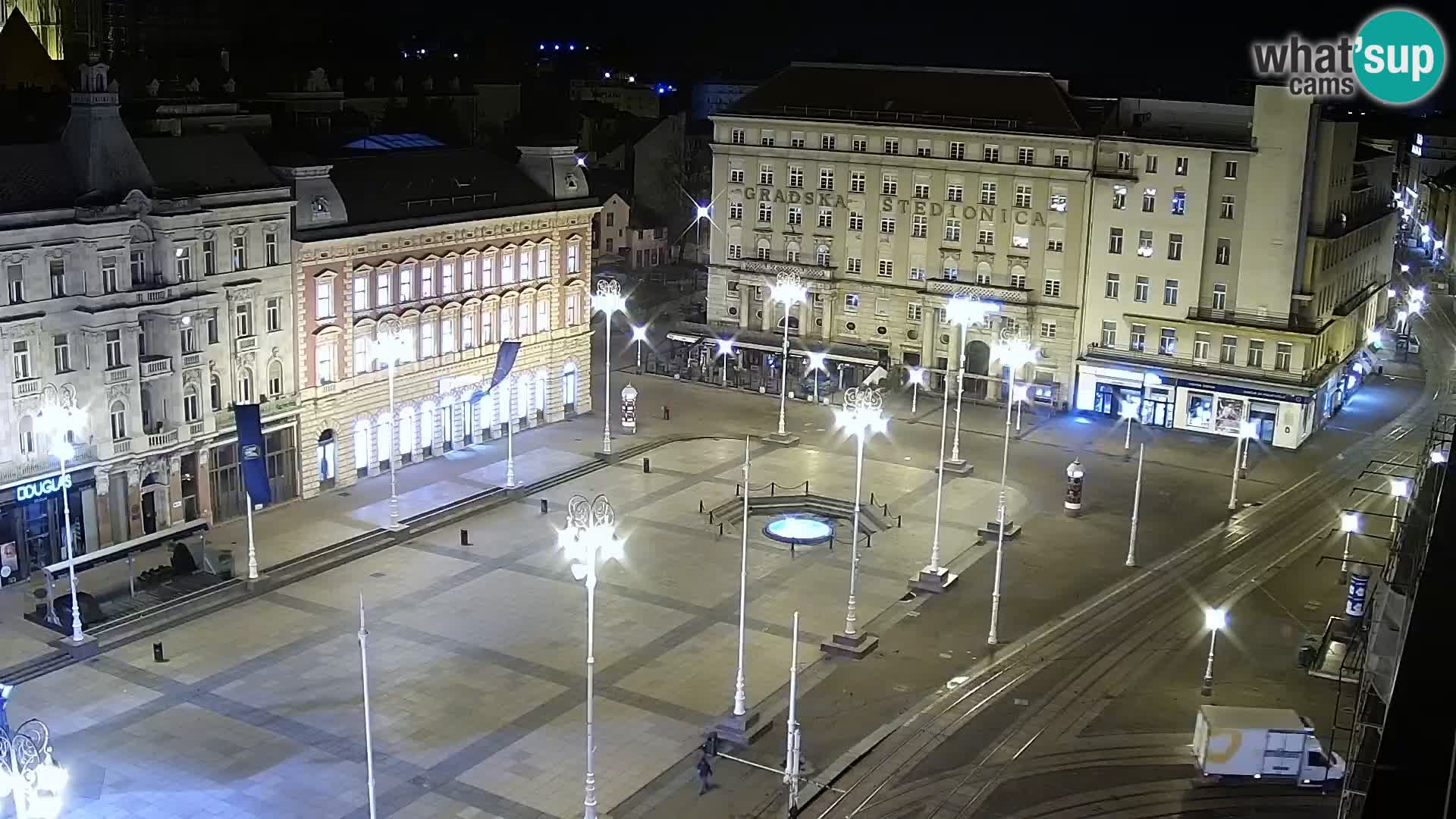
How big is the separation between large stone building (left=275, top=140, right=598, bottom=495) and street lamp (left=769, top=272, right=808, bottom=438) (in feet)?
39.0

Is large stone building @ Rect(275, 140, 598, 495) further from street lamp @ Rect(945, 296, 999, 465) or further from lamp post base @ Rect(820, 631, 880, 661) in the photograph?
lamp post base @ Rect(820, 631, 880, 661)

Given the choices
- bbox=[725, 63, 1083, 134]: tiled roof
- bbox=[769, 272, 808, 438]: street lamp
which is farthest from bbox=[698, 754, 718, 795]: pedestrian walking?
bbox=[725, 63, 1083, 134]: tiled roof

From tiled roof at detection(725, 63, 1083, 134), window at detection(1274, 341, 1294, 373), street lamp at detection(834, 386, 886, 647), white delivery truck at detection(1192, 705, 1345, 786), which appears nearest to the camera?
white delivery truck at detection(1192, 705, 1345, 786)

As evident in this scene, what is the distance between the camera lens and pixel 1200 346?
286 feet

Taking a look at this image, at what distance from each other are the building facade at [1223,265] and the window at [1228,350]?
65mm

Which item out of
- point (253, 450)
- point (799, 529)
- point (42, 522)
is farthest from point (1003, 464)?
point (42, 522)

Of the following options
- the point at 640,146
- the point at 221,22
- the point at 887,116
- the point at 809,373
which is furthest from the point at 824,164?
the point at 221,22

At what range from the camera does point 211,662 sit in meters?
50.6

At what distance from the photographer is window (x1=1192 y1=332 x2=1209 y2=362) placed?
285 feet

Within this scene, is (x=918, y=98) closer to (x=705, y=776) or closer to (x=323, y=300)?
(x=323, y=300)

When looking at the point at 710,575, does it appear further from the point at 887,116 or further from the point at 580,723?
the point at 887,116

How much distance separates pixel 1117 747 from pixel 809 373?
54.5 metres

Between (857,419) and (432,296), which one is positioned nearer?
(857,419)

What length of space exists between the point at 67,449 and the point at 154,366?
19.7 ft
